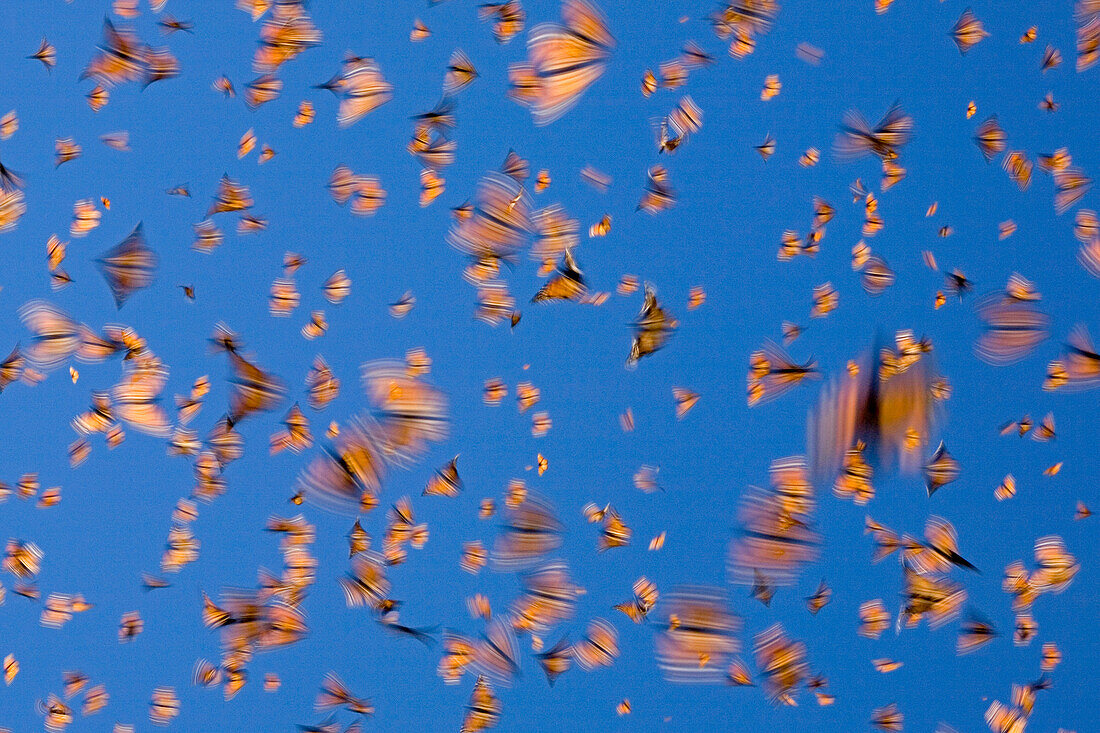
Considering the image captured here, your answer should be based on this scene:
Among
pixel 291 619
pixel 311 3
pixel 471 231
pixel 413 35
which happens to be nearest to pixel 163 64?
pixel 311 3

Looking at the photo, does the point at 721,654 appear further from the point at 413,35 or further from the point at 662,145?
the point at 413,35

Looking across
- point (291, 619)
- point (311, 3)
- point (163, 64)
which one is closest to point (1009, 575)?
point (291, 619)

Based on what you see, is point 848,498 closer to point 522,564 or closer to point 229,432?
point 522,564

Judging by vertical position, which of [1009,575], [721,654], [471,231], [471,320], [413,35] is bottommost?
[721,654]

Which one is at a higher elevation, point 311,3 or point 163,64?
point 311,3

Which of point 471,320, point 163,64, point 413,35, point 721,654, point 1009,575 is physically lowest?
point 721,654

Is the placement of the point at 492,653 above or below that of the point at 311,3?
below

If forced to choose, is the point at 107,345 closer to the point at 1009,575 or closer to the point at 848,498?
the point at 848,498
